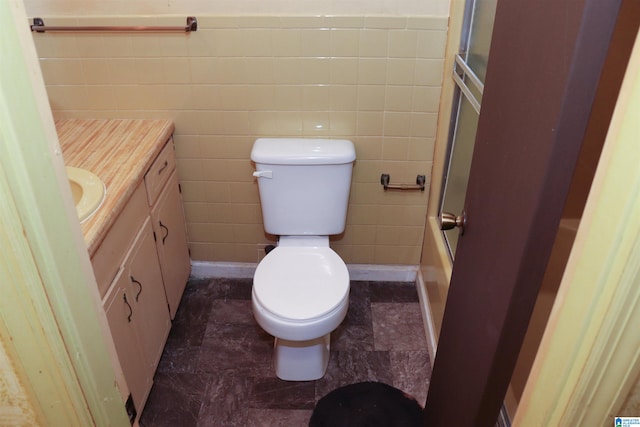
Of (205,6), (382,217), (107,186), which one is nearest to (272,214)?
(382,217)

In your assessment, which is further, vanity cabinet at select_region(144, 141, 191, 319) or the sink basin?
vanity cabinet at select_region(144, 141, 191, 319)

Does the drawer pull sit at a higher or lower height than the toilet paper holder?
higher

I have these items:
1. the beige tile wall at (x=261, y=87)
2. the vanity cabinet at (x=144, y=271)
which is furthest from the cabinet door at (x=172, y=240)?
the beige tile wall at (x=261, y=87)

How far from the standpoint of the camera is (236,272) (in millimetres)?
2637

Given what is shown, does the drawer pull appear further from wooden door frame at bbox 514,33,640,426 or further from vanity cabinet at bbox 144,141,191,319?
wooden door frame at bbox 514,33,640,426

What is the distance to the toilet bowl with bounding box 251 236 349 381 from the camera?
1.82 meters

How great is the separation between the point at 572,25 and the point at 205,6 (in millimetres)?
1544

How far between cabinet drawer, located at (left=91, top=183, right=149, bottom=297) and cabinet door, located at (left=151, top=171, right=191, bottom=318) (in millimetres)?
152

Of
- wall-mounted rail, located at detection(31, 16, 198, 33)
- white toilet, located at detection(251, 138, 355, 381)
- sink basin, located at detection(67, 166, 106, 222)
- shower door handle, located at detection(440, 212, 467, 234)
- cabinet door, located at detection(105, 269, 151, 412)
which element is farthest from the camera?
wall-mounted rail, located at detection(31, 16, 198, 33)

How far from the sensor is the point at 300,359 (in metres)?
2.05

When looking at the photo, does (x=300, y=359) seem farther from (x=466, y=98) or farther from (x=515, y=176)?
(x=515, y=176)

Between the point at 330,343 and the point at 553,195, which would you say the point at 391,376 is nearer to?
the point at 330,343

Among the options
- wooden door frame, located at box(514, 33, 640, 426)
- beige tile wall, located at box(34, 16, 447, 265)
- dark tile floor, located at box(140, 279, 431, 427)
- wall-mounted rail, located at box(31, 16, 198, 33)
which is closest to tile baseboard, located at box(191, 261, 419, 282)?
dark tile floor, located at box(140, 279, 431, 427)

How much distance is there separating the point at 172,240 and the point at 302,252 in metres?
0.58
